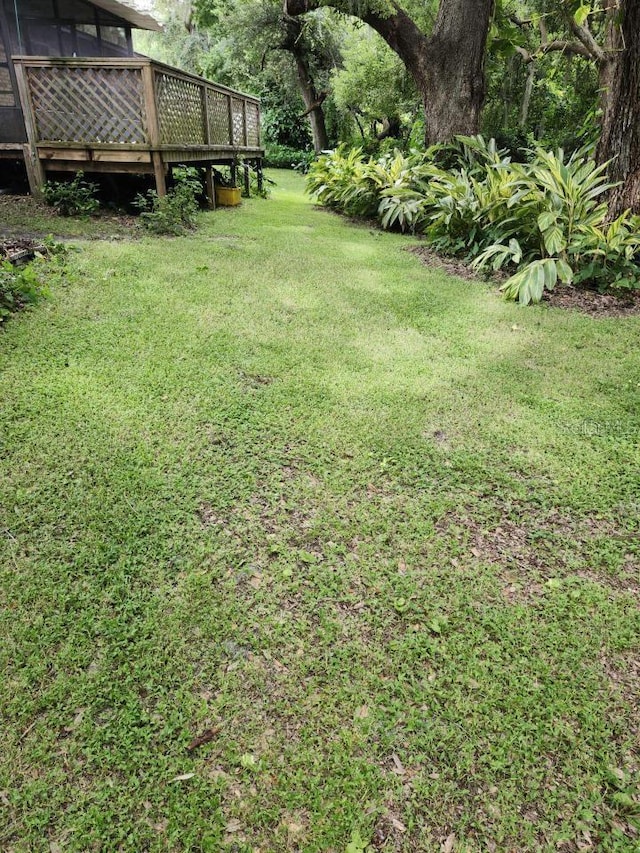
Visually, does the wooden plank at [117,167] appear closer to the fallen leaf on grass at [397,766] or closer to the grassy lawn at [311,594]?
the grassy lawn at [311,594]

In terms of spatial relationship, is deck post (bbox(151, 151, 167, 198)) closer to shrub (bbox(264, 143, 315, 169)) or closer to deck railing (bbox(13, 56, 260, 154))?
deck railing (bbox(13, 56, 260, 154))

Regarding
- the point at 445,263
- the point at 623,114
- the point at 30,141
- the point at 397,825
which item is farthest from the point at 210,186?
the point at 397,825

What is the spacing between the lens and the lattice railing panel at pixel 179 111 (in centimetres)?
673

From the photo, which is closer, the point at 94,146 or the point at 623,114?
the point at 623,114

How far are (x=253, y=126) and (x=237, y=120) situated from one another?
131cm

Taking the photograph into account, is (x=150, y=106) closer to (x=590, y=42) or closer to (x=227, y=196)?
(x=227, y=196)

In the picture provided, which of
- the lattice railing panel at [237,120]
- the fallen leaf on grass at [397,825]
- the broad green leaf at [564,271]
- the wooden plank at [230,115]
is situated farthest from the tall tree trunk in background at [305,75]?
the fallen leaf on grass at [397,825]

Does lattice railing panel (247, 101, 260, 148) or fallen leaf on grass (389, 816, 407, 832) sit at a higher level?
lattice railing panel (247, 101, 260, 148)

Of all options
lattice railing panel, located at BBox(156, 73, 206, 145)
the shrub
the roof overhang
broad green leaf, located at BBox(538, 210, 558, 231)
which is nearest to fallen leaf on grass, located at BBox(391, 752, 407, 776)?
broad green leaf, located at BBox(538, 210, 558, 231)

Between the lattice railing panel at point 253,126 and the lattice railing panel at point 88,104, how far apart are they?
5037 mm

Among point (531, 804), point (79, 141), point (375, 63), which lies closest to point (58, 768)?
point (531, 804)

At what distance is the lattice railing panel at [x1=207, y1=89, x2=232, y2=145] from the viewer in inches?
338

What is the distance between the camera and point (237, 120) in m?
10.3

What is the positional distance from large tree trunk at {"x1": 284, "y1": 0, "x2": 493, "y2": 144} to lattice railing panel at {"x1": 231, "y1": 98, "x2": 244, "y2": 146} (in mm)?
2689
